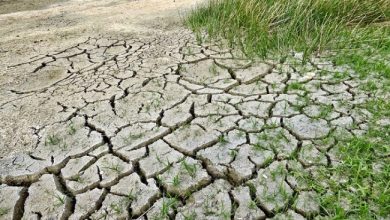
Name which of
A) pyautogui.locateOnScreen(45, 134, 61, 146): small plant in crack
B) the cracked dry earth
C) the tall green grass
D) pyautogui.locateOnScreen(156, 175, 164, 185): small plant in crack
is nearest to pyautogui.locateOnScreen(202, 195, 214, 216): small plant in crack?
the cracked dry earth

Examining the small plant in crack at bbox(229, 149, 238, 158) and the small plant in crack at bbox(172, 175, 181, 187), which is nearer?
the small plant in crack at bbox(172, 175, 181, 187)

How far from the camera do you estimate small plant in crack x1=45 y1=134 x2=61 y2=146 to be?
2154 mm

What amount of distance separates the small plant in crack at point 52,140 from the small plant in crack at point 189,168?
32.3 inches

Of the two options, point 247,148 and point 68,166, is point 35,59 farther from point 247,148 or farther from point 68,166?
point 247,148

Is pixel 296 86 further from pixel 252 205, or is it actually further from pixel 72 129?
pixel 72 129

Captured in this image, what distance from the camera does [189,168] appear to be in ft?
6.09

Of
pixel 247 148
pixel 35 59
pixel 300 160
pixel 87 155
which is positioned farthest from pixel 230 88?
pixel 35 59

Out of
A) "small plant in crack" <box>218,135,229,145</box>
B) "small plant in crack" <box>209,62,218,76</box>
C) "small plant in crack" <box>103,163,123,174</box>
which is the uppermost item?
"small plant in crack" <box>209,62,218,76</box>

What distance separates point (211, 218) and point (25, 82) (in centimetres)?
222

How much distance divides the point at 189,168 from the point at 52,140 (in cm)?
90

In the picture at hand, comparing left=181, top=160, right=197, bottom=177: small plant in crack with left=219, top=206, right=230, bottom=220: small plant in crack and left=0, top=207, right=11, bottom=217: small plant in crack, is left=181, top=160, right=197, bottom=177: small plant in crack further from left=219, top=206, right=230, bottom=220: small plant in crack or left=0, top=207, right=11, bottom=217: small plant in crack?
left=0, top=207, right=11, bottom=217: small plant in crack

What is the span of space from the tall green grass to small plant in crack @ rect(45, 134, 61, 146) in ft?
5.82

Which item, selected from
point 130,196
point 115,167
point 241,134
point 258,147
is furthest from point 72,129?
point 258,147

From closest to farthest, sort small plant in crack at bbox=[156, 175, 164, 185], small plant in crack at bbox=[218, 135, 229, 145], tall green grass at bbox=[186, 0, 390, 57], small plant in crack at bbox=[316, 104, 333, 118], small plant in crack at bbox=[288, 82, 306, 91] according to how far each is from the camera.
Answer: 1. small plant in crack at bbox=[156, 175, 164, 185]
2. small plant in crack at bbox=[218, 135, 229, 145]
3. small plant in crack at bbox=[316, 104, 333, 118]
4. small plant in crack at bbox=[288, 82, 306, 91]
5. tall green grass at bbox=[186, 0, 390, 57]
